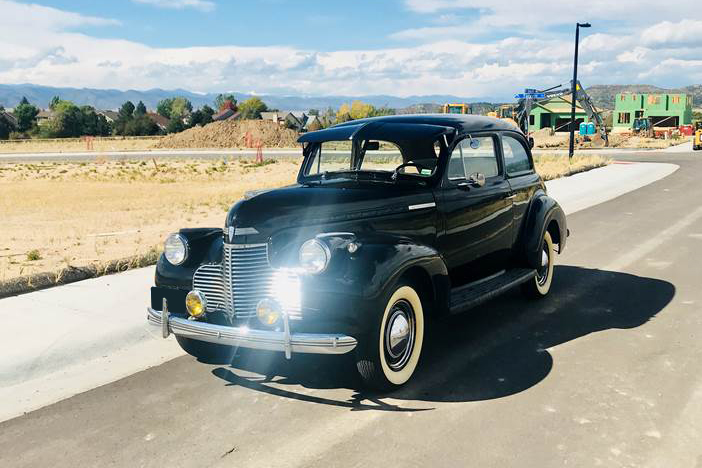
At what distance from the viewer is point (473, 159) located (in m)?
5.98

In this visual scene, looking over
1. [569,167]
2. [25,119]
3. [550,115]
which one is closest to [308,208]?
[569,167]

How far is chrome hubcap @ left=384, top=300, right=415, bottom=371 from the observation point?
4.61 metres

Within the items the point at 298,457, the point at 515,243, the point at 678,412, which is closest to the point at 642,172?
the point at 515,243

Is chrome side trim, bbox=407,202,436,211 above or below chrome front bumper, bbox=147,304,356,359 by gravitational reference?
above

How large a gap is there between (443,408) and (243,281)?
1.68 m

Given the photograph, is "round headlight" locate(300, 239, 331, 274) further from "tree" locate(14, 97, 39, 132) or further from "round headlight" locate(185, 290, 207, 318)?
"tree" locate(14, 97, 39, 132)

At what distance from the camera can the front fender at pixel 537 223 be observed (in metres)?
6.64

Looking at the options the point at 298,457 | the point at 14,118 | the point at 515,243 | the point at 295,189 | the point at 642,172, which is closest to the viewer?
the point at 298,457

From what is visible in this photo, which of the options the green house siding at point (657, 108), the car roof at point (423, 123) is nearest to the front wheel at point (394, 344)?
the car roof at point (423, 123)

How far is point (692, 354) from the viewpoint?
5410 millimetres

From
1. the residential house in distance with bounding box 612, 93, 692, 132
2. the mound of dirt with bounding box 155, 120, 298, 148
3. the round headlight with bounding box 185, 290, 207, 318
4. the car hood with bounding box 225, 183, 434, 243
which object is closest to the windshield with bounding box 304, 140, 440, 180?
the car hood with bounding box 225, 183, 434, 243

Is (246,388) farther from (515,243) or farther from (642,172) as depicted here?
(642,172)

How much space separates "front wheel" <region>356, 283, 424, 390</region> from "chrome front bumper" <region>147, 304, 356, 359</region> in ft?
0.81

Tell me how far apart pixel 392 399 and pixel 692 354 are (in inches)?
108
